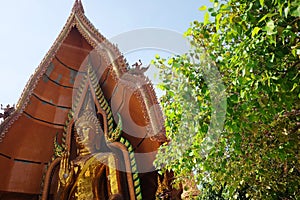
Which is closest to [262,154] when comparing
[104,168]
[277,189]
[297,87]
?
[277,189]

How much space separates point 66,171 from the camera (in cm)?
634

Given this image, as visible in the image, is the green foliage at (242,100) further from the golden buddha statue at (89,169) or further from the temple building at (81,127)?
the golden buddha statue at (89,169)

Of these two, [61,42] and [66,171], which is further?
[61,42]

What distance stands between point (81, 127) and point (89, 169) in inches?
35.9

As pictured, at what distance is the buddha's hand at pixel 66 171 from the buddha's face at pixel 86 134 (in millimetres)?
455

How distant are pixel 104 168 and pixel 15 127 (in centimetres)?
234

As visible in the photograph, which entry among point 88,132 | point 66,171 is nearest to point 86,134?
point 88,132

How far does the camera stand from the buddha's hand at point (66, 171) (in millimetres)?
6156

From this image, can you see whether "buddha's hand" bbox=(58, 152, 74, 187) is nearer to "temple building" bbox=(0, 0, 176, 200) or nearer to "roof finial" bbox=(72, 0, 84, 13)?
"temple building" bbox=(0, 0, 176, 200)

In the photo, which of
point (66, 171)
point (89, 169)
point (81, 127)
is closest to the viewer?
point (89, 169)

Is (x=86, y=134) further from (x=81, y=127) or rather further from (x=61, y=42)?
(x=61, y=42)

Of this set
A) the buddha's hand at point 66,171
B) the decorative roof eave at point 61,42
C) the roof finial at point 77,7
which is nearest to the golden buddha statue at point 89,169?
the buddha's hand at point 66,171

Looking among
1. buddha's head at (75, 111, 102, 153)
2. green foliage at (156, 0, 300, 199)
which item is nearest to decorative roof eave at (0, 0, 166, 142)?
buddha's head at (75, 111, 102, 153)

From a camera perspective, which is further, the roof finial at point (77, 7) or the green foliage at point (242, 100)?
the roof finial at point (77, 7)
